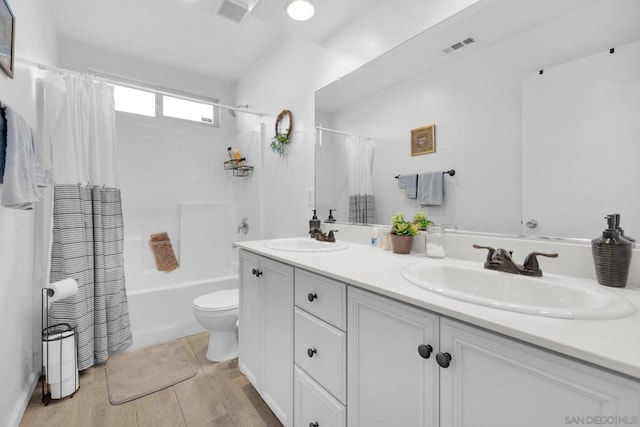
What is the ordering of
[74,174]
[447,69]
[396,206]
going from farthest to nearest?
[74,174] < [396,206] < [447,69]

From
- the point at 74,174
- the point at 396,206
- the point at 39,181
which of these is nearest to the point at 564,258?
the point at 396,206

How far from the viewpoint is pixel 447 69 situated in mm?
1306

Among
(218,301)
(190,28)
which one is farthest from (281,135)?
(218,301)

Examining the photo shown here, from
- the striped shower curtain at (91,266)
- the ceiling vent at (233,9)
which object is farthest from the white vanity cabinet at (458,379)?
the ceiling vent at (233,9)

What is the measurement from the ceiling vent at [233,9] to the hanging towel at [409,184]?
169cm

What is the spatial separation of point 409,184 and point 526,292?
0.74 meters

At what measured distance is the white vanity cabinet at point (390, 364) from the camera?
72 cm

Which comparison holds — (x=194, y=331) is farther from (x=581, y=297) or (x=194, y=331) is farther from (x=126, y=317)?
(x=581, y=297)

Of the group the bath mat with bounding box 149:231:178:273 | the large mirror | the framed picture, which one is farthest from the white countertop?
the bath mat with bounding box 149:231:178:273

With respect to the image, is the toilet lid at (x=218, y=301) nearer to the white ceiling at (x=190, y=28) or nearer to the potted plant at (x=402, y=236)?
the potted plant at (x=402, y=236)

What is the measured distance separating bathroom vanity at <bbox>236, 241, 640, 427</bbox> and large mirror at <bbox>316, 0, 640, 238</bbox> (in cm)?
32

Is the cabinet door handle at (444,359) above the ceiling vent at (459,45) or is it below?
below

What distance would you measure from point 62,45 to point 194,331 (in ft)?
9.13

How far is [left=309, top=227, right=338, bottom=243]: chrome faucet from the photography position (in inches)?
72.8
